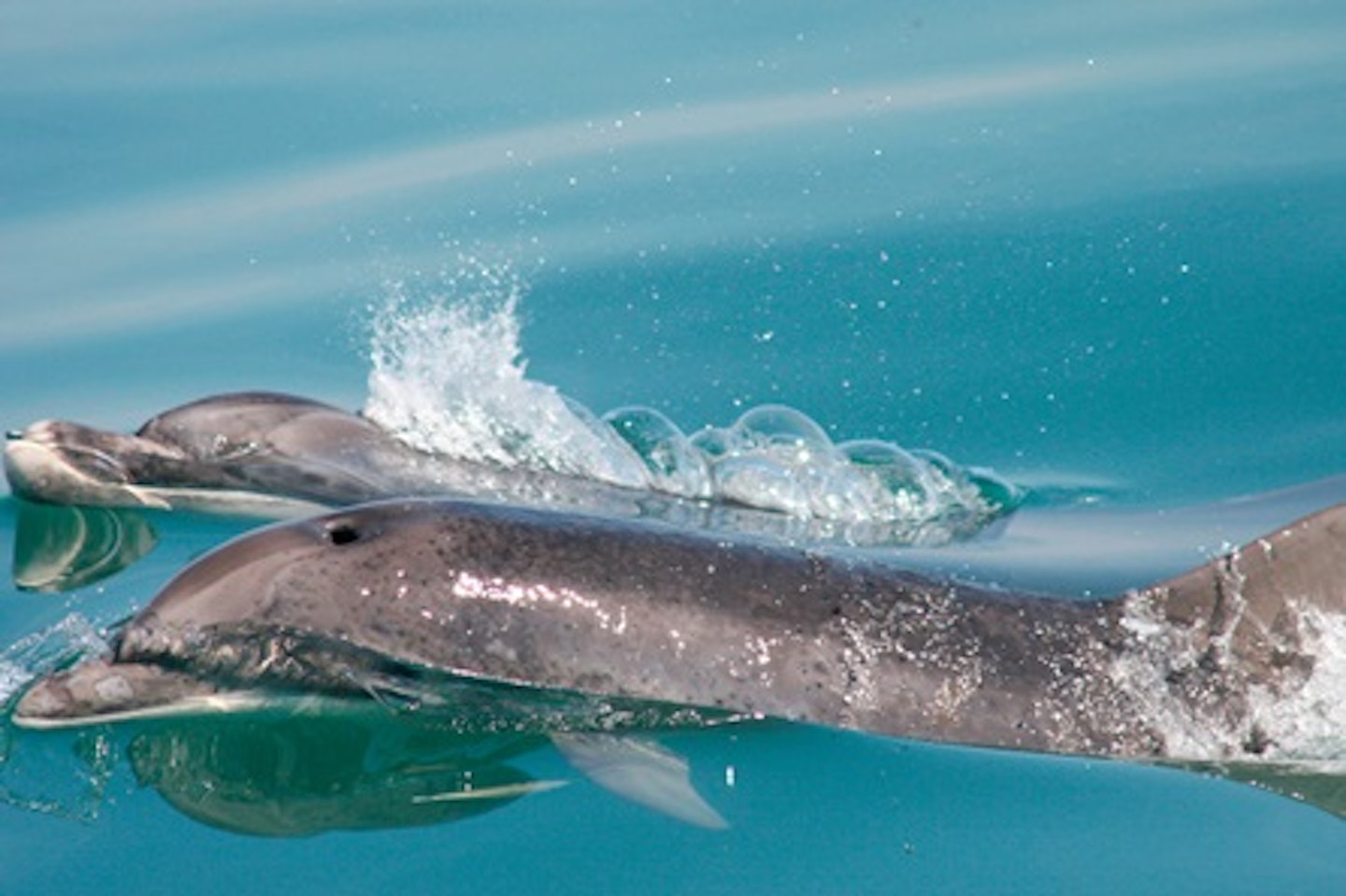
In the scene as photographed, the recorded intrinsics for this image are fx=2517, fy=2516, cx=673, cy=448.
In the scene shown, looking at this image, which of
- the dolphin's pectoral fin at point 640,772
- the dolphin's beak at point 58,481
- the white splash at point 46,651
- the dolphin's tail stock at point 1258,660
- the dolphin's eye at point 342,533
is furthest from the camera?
the dolphin's beak at point 58,481

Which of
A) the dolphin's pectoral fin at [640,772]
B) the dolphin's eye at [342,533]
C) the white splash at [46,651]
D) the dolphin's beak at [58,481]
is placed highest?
the dolphin's beak at [58,481]

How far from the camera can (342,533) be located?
26.2ft

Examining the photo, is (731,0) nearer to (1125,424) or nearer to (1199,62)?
(1199,62)

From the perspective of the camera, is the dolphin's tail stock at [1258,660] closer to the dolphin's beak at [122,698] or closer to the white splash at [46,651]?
the dolphin's beak at [122,698]

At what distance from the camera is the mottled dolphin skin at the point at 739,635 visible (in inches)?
300

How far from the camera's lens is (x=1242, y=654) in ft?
25.2

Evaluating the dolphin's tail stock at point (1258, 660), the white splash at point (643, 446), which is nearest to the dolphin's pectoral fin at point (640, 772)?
the dolphin's tail stock at point (1258, 660)

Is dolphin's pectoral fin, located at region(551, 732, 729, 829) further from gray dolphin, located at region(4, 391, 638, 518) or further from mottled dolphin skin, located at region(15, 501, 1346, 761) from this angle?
gray dolphin, located at region(4, 391, 638, 518)

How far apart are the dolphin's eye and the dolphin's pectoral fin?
0.92 metres

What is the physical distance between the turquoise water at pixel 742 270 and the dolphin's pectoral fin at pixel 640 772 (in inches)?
2.4

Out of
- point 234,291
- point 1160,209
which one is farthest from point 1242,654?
point 234,291

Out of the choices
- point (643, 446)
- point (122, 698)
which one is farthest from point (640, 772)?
point (643, 446)

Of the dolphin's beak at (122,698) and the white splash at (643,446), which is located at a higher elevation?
the white splash at (643,446)

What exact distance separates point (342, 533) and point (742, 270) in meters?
5.67
